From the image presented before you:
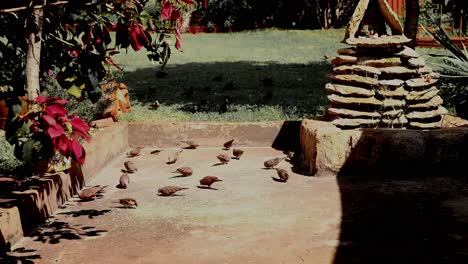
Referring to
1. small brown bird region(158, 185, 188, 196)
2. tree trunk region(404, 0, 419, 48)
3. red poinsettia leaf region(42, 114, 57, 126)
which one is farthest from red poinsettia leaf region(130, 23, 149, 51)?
tree trunk region(404, 0, 419, 48)

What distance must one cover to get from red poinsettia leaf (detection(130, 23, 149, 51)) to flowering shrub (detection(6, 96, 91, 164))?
1.70 feet

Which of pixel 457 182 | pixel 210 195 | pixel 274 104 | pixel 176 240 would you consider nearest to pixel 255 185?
pixel 210 195

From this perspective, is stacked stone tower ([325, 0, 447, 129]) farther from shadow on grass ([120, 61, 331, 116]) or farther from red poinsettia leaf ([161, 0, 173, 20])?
red poinsettia leaf ([161, 0, 173, 20])

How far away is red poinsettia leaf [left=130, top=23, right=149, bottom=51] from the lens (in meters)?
2.73

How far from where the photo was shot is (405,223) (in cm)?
411

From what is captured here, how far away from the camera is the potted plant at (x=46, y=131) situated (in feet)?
7.40

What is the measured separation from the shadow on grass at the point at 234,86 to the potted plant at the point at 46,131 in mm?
5163

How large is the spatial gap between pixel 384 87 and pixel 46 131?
4.24 m

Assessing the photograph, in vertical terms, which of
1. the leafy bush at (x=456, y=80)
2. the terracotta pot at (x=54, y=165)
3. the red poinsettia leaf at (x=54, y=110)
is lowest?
the terracotta pot at (x=54, y=165)

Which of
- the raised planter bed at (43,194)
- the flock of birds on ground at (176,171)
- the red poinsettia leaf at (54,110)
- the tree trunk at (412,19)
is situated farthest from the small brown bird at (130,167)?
the tree trunk at (412,19)

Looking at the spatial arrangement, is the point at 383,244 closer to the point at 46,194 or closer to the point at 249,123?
the point at 46,194

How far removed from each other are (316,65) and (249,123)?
610 centimetres

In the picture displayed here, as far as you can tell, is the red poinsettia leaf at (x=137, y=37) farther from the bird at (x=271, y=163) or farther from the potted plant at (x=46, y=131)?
Answer: the bird at (x=271, y=163)

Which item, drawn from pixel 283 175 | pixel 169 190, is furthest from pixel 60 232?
pixel 283 175
